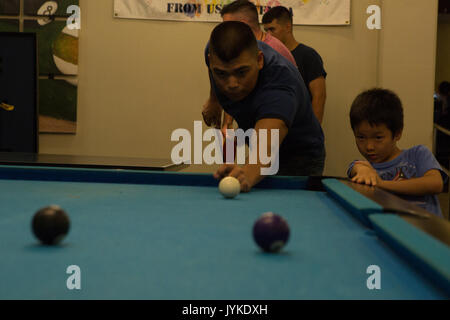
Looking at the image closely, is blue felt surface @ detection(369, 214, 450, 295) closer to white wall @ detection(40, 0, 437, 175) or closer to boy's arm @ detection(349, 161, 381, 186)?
boy's arm @ detection(349, 161, 381, 186)

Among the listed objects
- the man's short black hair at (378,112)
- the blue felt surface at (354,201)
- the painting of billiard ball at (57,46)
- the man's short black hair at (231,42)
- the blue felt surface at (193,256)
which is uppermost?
the painting of billiard ball at (57,46)

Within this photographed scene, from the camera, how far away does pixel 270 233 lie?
881 millimetres

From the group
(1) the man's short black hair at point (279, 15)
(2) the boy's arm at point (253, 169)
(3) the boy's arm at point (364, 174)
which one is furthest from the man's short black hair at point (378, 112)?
(1) the man's short black hair at point (279, 15)

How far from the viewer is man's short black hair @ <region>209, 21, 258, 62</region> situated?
189 centimetres

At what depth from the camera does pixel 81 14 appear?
419 cm

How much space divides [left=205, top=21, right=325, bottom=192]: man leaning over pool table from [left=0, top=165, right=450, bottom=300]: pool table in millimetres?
367

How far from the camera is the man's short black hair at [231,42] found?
1893 millimetres

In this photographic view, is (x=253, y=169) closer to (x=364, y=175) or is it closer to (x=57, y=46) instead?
(x=364, y=175)

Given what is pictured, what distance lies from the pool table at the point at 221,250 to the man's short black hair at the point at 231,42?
24.2 inches

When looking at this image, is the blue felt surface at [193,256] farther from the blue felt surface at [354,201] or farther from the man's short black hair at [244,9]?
the man's short black hair at [244,9]

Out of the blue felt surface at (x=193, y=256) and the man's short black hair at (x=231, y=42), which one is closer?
the blue felt surface at (x=193, y=256)
